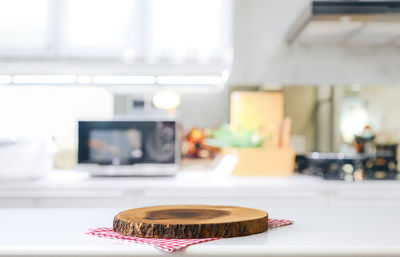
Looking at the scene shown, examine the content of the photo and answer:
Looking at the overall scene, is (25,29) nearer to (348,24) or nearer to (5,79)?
(5,79)

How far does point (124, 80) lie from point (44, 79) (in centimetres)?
50

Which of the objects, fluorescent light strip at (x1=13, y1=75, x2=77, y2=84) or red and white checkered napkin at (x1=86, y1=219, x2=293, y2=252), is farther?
fluorescent light strip at (x1=13, y1=75, x2=77, y2=84)

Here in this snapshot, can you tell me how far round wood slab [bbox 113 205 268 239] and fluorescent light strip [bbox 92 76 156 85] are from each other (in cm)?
182

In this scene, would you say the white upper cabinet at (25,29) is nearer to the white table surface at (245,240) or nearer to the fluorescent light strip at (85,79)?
the fluorescent light strip at (85,79)

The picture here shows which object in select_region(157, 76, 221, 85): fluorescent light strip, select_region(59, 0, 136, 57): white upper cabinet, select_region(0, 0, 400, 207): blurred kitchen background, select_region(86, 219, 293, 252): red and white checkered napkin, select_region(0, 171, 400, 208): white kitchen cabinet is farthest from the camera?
select_region(157, 76, 221, 85): fluorescent light strip

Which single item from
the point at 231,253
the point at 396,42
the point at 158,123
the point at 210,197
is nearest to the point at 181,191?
the point at 210,197

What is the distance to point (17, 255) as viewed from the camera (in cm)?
82

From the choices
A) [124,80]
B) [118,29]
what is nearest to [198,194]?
[124,80]

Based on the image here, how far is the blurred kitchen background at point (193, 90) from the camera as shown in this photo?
249 cm

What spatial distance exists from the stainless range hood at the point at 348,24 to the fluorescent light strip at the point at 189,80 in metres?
0.54

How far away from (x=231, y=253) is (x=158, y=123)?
1783mm

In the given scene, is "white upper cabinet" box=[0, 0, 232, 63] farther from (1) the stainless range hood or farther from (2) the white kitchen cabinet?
(2) the white kitchen cabinet

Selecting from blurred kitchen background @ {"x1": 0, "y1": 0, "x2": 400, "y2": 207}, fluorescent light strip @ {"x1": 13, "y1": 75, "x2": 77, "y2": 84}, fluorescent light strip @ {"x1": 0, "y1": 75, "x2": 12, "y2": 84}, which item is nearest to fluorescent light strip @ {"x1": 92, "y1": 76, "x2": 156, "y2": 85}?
blurred kitchen background @ {"x1": 0, "y1": 0, "x2": 400, "y2": 207}

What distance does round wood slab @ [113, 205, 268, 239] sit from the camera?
2.92ft
